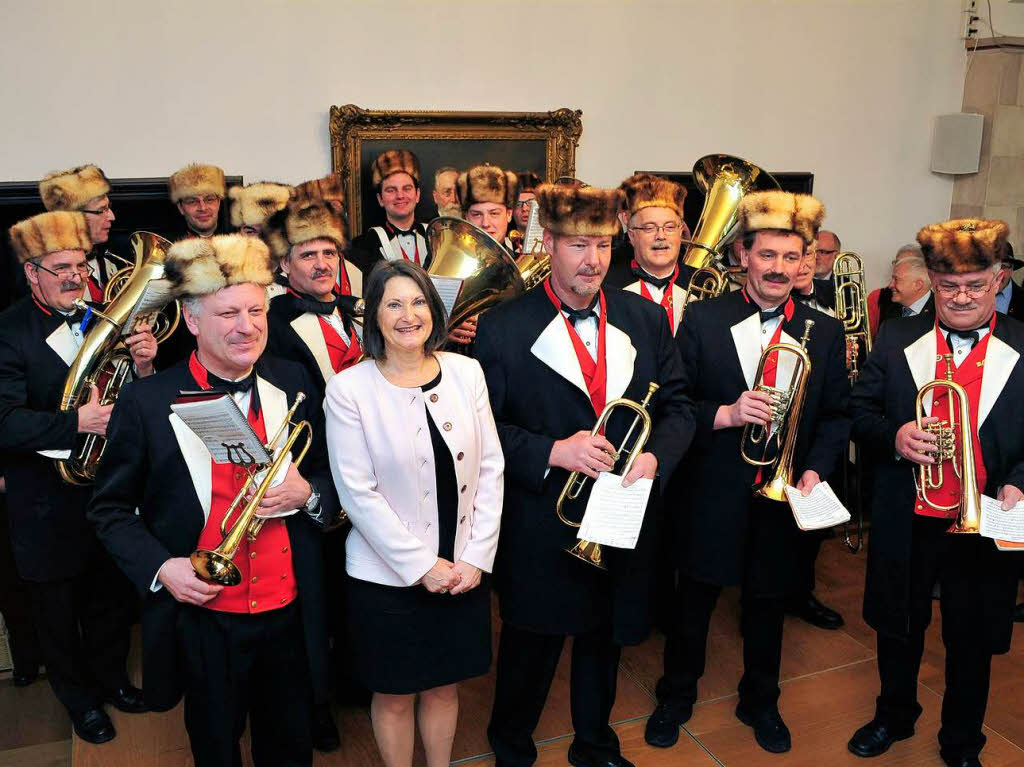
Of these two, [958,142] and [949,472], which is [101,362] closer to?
[949,472]

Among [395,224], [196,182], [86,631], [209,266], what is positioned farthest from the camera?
[395,224]

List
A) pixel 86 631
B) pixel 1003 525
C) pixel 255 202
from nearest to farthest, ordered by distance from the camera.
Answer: pixel 1003 525 → pixel 86 631 → pixel 255 202

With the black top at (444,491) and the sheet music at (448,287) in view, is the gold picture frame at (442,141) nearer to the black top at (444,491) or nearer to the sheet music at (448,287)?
the sheet music at (448,287)

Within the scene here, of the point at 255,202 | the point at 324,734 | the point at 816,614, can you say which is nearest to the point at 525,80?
the point at 255,202

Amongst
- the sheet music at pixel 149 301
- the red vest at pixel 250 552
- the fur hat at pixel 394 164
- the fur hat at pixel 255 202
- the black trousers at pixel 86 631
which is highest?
the fur hat at pixel 394 164

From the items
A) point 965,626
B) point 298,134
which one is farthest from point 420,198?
point 965,626

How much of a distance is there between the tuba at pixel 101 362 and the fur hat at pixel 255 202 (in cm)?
72

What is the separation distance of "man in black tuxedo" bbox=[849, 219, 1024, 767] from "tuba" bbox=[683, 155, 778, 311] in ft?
3.76

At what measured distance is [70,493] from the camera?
3736 millimetres

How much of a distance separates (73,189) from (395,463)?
265 cm

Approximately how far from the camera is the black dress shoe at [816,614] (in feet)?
15.8

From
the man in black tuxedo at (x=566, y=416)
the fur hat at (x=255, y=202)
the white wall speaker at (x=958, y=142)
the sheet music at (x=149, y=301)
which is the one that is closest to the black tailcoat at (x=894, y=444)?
the man in black tuxedo at (x=566, y=416)

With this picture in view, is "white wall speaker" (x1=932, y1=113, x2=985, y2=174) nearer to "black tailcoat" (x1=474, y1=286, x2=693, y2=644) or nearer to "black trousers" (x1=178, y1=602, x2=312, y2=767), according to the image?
"black tailcoat" (x1=474, y1=286, x2=693, y2=644)

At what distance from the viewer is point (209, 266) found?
2.77 metres
